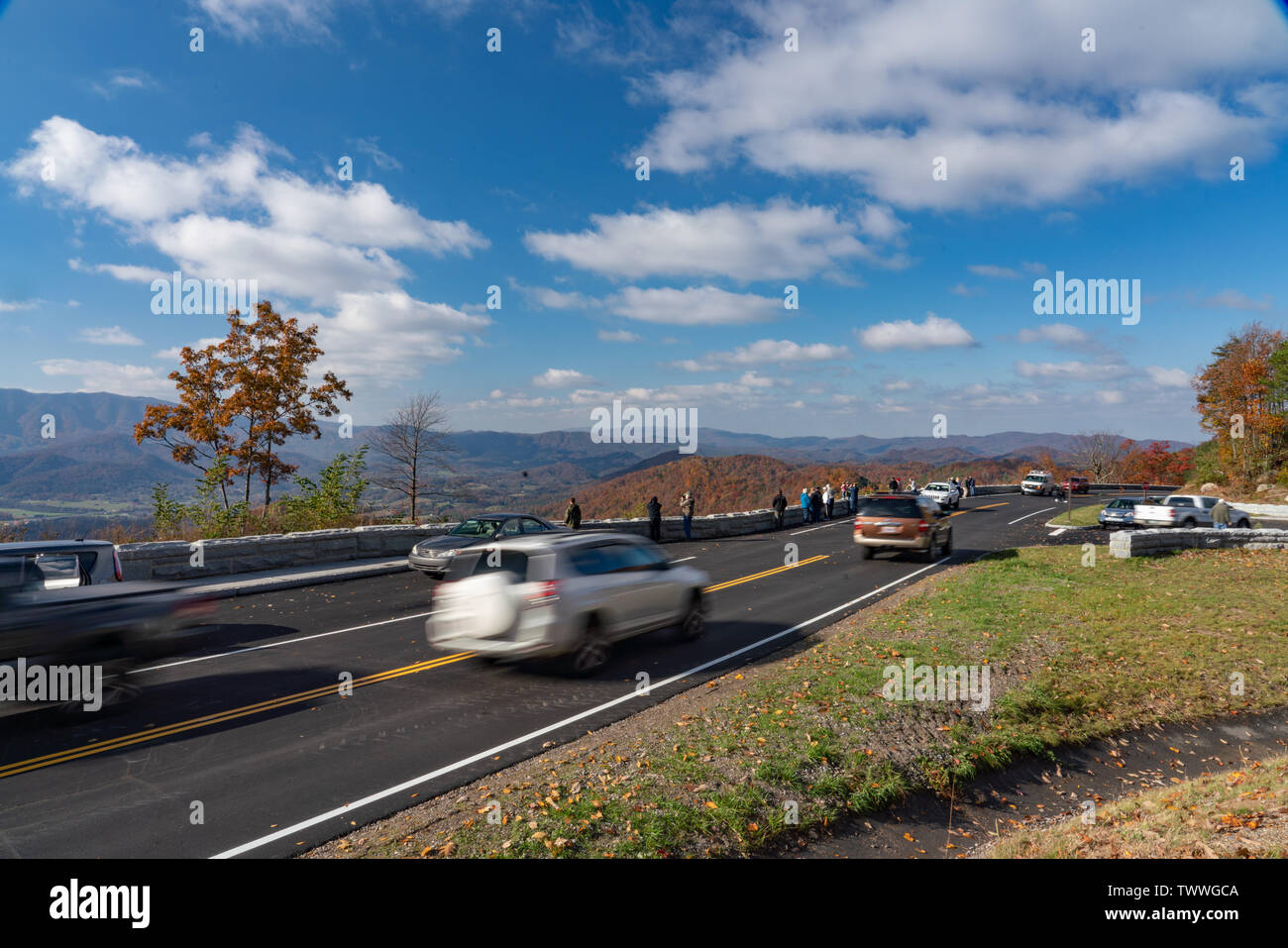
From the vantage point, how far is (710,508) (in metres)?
96.6

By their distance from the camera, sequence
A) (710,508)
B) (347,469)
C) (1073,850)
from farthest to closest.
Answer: (710,508) → (347,469) → (1073,850)

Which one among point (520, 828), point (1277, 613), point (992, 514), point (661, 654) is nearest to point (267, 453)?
point (661, 654)

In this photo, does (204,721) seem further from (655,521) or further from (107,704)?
(655,521)

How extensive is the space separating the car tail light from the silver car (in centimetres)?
1

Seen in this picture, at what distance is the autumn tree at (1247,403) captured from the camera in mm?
46469

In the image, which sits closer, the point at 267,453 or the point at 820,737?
the point at 820,737

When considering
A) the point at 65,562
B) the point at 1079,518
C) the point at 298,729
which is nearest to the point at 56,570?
the point at 65,562

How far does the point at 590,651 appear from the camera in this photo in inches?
340

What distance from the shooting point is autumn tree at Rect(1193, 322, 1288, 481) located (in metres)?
46.5

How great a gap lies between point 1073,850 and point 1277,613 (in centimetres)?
1164

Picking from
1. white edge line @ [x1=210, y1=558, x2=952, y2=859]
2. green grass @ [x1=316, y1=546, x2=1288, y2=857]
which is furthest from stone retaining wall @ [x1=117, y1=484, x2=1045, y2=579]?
green grass @ [x1=316, y1=546, x2=1288, y2=857]
